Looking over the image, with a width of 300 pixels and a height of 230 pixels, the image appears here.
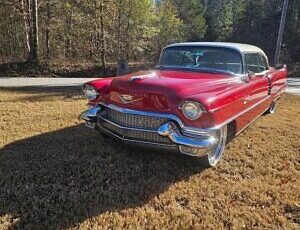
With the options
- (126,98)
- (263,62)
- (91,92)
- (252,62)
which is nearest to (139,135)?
(126,98)

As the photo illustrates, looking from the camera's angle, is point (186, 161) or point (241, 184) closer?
point (241, 184)

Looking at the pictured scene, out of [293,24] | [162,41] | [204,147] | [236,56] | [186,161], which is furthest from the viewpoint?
[293,24]

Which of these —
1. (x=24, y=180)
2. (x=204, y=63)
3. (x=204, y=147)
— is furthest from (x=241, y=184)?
(x=24, y=180)

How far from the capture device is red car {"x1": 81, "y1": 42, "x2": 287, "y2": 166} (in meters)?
3.88

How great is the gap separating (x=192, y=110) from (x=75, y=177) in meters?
1.59

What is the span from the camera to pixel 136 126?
13.7 ft

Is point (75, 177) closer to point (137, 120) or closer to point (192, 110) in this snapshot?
point (137, 120)

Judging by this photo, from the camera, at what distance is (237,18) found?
123ft

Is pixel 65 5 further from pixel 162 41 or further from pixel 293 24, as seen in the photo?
pixel 293 24

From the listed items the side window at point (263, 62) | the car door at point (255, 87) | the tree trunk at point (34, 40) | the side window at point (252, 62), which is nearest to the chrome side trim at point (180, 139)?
the car door at point (255, 87)

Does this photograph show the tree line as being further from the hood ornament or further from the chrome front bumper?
the chrome front bumper

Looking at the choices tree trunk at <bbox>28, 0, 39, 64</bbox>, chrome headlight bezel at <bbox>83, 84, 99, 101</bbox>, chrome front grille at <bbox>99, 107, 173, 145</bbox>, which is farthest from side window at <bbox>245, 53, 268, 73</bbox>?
tree trunk at <bbox>28, 0, 39, 64</bbox>

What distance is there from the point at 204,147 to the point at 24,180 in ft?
6.86

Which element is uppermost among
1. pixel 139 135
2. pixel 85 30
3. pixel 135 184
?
pixel 85 30
